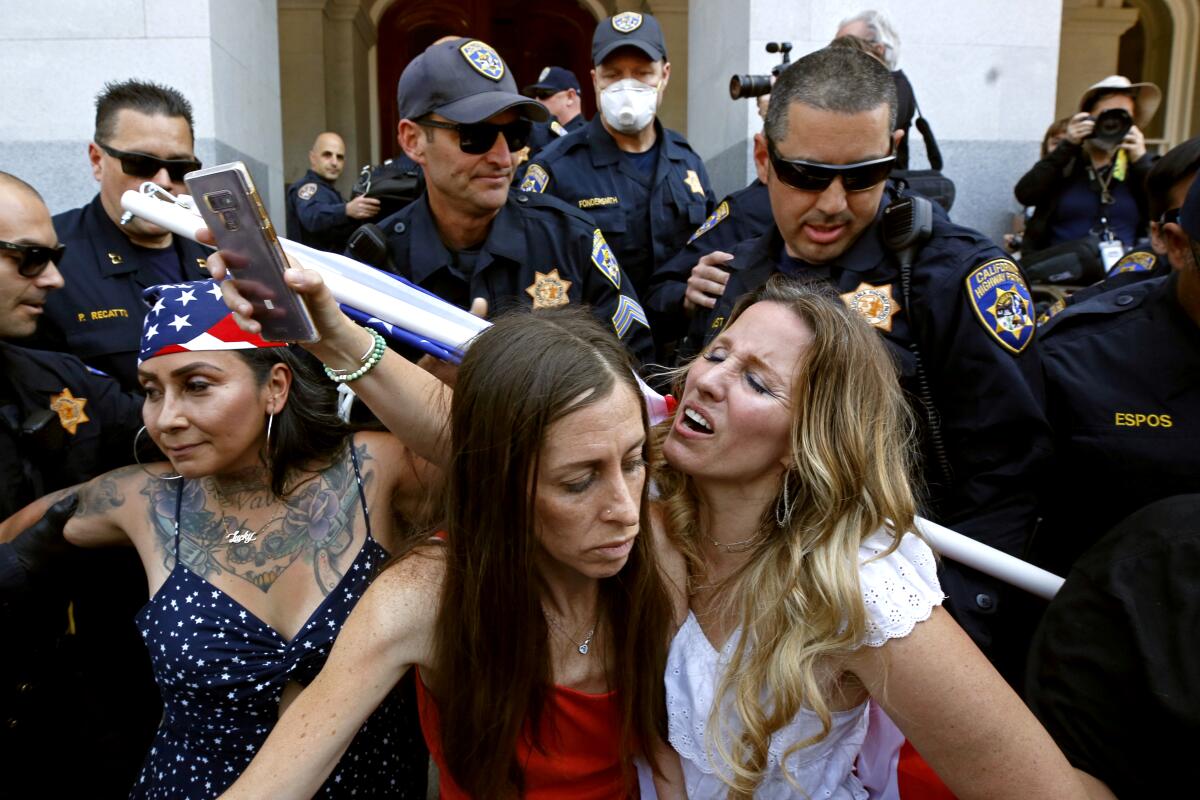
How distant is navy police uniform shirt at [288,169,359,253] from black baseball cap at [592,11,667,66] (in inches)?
54.9

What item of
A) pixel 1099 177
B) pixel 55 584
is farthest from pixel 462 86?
pixel 1099 177

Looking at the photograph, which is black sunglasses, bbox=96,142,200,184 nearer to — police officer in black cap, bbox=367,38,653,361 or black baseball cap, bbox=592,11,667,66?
police officer in black cap, bbox=367,38,653,361

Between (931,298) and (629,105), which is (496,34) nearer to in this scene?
(629,105)

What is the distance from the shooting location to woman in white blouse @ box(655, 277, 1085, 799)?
64.2 inches

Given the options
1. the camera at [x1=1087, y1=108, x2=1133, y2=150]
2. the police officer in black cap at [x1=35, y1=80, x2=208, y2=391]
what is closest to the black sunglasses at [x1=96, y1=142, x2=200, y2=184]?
the police officer in black cap at [x1=35, y1=80, x2=208, y2=391]

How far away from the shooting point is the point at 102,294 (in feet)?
10.1

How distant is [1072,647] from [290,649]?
1.54 metres

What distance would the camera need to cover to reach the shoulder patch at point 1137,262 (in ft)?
11.9

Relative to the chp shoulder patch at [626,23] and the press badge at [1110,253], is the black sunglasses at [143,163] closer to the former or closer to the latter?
the chp shoulder patch at [626,23]

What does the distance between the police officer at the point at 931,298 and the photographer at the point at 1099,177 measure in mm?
2631

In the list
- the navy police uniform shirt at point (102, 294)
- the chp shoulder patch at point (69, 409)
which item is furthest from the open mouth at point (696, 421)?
the navy police uniform shirt at point (102, 294)

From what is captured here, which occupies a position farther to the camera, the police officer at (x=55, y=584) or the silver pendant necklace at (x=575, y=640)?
the police officer at (x=55, y=584)

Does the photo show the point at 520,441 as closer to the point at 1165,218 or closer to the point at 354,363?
the point at 354,363

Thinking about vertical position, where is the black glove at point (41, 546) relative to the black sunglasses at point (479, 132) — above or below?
below
